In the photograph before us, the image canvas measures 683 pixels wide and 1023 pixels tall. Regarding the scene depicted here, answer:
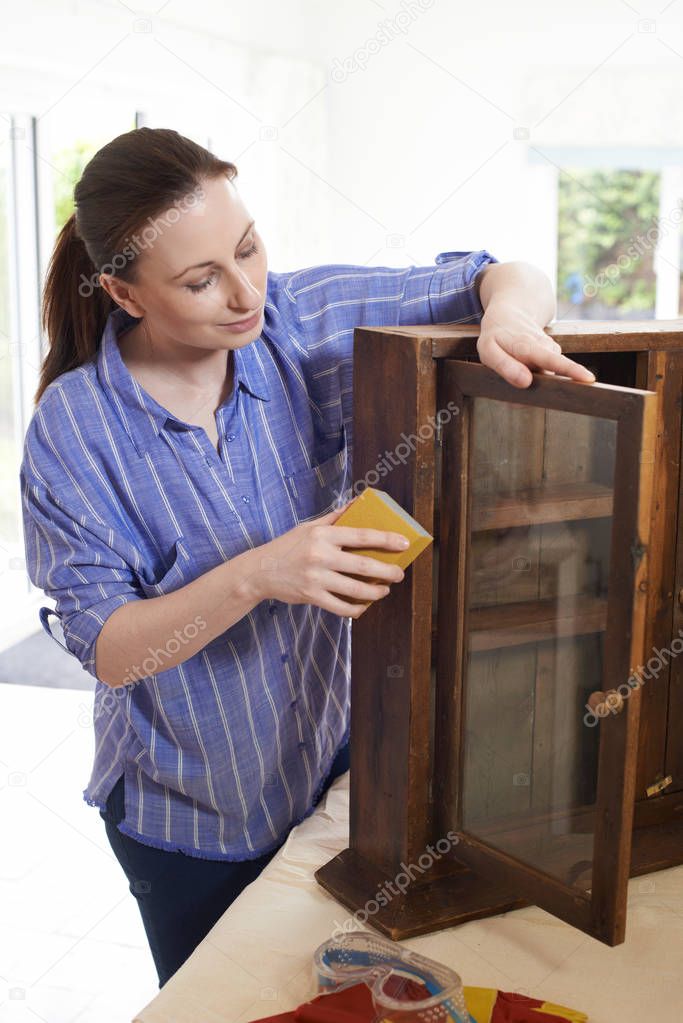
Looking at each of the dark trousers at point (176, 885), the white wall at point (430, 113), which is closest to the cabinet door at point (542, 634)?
the dark trousers at point (176, 885)

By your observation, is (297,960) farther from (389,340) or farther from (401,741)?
(389,340)

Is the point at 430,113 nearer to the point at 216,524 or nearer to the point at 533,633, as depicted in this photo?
the point at 216,524

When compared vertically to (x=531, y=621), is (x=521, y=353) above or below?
above

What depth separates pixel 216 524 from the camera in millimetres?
1416

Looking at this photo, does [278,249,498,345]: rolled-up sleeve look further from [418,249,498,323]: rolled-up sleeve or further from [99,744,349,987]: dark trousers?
[99,744,349,987]: dark trousers

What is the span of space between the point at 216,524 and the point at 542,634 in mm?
439

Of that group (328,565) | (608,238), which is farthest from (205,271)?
(608,238)

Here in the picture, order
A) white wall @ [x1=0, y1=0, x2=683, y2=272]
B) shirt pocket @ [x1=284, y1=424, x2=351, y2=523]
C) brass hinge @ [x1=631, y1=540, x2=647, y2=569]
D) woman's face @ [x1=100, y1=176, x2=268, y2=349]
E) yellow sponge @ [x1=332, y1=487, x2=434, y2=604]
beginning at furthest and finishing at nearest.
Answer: white wall @ [x1=0, y1=0, x2=683, y2=272] → shirt pocket @ [x1=284, y1=424, x2=351, y2=523] → woman's face @ [x1=100, y1=176, x2=268, y2=349] → yellow sponge @ [x1=332, y1=487, x2=434, y2=604] → brass hinge @ [x1=631, y1=540, x2=647, y2=569]

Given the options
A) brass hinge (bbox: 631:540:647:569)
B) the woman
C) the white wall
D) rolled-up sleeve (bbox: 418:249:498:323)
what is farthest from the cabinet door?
the white wall

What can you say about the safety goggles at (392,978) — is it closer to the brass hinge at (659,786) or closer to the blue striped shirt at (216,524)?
the blue striped shirt at (216,524)

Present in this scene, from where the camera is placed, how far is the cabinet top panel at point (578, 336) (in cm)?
125

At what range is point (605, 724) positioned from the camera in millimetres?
1114

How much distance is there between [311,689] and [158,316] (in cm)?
57

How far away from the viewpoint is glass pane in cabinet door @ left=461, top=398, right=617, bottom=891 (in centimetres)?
118
